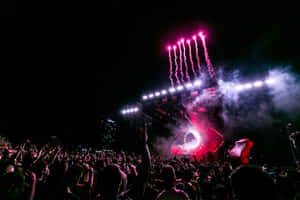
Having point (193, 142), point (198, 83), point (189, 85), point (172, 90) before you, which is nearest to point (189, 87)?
point (189, 85)

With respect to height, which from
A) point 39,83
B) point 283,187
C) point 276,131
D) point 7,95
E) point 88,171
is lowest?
point 283,187

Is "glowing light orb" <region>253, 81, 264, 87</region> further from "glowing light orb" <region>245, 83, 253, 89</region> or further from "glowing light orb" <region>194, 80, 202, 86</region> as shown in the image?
"glowing light orb" <region>194, 80, 202, 86</region>

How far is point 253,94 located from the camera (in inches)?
570

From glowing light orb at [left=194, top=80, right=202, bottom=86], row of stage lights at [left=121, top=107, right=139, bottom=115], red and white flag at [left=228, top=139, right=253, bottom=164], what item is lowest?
red and white flag at [left=228, top=139, right=253, bottom=164]

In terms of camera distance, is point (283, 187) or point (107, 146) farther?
point (107, 146)

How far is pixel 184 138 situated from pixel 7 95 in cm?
2004

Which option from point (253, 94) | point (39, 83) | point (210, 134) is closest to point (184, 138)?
point (210, 134)

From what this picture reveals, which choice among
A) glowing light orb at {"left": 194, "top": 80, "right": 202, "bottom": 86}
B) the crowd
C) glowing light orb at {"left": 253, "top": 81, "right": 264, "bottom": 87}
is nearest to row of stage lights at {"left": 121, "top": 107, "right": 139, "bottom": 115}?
glowing light orb at {"left": 194, "top": 80, "right": 202, "bottom": 86}

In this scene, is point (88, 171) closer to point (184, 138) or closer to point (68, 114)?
point (184, 138)

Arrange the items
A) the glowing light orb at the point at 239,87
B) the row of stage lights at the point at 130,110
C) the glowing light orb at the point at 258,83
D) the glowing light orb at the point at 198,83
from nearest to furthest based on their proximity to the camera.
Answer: the glowing light orb at the point at 258,83 → the glowing light orb at the point at 239,87 → the glowing light orb at the point at 198,83 → the row of stage lights at the point at 130,110

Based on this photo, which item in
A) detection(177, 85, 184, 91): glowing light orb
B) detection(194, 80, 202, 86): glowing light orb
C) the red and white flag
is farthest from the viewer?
detection(177, 85, 184, 91): glowing light orb

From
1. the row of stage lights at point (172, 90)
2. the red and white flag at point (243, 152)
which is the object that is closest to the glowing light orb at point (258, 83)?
the row of stage lights at point (172, 90)

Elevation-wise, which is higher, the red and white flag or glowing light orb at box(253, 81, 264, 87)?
glowing light orb at box(253, 81, 264, 87)

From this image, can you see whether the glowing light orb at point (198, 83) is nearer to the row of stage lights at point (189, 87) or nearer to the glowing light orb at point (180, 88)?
the row of stage lights at point (189, 87)
